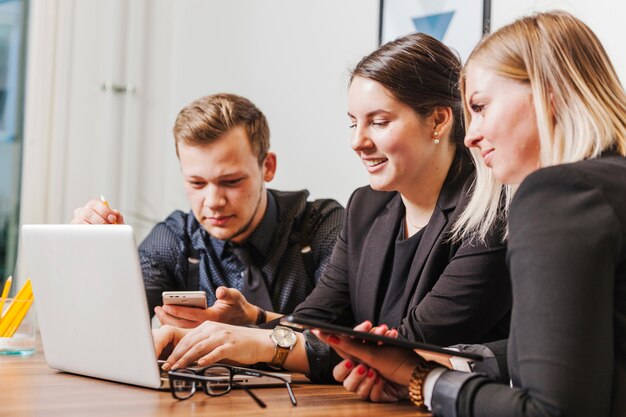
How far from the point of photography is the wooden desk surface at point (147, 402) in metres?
1.11

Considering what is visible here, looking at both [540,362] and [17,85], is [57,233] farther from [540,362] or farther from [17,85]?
[17,85]

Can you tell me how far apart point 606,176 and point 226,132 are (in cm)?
144

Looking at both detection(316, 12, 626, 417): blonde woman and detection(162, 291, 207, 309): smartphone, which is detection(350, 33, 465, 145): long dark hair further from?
detection(162, 291, 207, 309): smartphone

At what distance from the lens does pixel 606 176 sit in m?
1.01

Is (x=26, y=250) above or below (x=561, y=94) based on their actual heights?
below

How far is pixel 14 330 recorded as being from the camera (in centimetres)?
181

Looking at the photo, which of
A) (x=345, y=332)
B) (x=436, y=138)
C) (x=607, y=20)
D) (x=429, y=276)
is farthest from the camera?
(x=607, y=20)

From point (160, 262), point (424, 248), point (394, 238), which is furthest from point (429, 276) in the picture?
point (160, 262)

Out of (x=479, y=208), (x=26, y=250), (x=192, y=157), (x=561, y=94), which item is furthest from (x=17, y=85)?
(x=561, y=94)

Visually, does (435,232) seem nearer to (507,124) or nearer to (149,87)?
(507,124)

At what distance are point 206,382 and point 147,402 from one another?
12 cm

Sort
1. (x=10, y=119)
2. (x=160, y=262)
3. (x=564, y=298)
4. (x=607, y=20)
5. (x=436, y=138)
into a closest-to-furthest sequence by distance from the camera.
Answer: (x=564, y=298) → (x=436, y=138) → (x=607, y=20) → (x=160, y=262) → (x=10, y=119)

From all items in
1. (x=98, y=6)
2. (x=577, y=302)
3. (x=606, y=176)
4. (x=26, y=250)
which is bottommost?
(x=26, y=250)

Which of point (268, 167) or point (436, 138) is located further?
point (268, 167)
